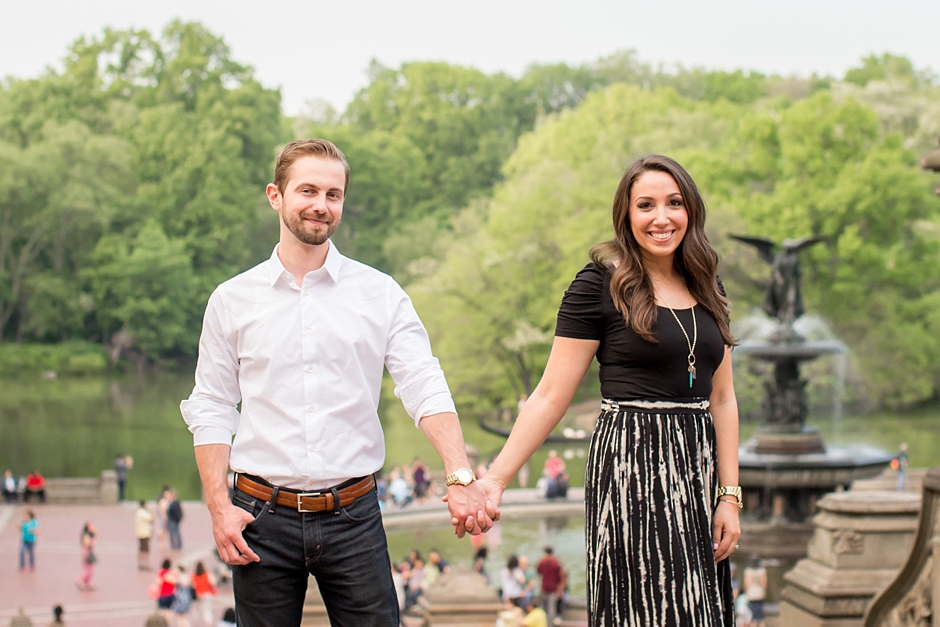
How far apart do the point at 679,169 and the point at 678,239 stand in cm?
22

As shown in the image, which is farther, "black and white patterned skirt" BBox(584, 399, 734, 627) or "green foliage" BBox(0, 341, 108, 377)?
"green foliage" BBox(0, 341, 108, 377)

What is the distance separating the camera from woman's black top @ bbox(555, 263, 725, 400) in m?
3.57

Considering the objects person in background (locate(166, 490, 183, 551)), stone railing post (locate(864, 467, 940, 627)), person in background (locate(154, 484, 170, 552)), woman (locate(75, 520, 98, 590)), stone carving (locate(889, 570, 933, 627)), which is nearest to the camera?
stone railing post (locate(864, 467, 940, 627))

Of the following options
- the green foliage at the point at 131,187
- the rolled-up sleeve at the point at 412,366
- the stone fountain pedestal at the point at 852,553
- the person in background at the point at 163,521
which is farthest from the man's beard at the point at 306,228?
the green foliage at the point at 131,187

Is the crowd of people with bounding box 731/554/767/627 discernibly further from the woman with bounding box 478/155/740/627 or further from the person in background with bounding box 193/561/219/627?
the woman with bounding box 478/155/740/627

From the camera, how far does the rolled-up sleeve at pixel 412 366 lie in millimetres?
3492

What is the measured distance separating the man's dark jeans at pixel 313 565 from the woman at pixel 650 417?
460 millimetres

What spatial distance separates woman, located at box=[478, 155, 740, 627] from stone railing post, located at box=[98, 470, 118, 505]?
2412cm

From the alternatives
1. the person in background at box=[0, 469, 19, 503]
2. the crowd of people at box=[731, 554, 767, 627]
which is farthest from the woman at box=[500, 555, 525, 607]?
the person in background at box=[0, 469, 19, 503]

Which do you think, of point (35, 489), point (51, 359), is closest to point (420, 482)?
point (35, 489)

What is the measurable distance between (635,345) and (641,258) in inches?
12.7

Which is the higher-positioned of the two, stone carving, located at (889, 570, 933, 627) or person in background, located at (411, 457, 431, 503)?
stone carving, located at (889, 570, 933, 627)

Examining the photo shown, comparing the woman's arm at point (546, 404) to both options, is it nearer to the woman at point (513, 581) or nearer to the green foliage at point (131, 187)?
the woman at point (513, 581)

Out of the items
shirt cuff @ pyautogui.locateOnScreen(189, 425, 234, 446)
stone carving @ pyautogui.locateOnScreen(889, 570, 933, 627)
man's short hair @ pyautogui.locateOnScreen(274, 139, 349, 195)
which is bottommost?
stone carving @ pyautogui.locateOnScreen(889, 570, 933, 627)
